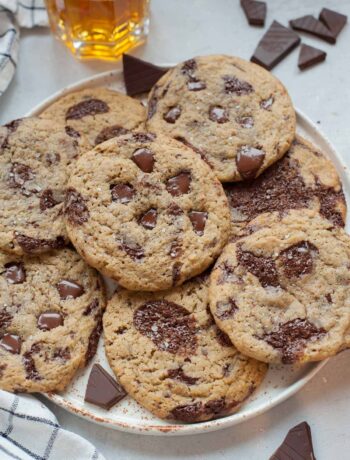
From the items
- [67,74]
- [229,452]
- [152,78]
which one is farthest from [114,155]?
[229,452]

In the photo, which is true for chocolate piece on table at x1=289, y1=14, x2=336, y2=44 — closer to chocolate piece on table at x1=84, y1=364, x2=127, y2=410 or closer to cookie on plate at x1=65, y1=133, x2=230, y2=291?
cookie on plate at x1=65, y1=133, x2=230, y2=291

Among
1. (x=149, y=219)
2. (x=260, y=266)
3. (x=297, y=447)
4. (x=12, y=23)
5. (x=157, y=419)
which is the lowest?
(x=297, y=447)

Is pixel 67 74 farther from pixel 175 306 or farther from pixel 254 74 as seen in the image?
pixel 175 306

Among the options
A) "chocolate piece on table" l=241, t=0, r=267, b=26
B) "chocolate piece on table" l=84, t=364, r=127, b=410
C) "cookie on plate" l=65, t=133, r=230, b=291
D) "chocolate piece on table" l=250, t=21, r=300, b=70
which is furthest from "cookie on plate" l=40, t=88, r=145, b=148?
"chocolate piece on table" l=84, t=364, r=127, b=410

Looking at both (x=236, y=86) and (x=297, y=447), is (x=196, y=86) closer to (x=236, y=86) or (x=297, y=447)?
(x=236, y=86)

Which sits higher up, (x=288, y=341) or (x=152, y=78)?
(x=152, y=78)

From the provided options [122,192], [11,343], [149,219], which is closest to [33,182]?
[122,192]
